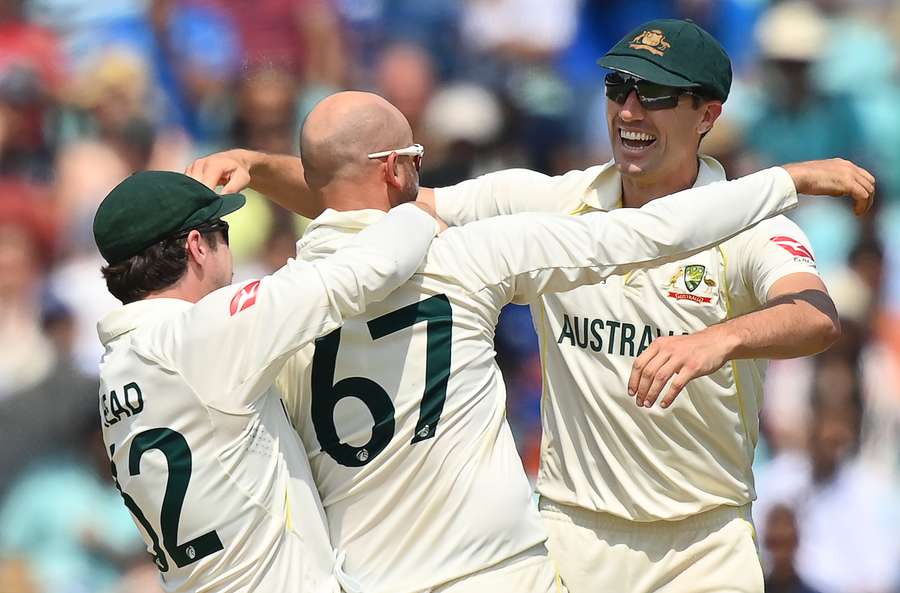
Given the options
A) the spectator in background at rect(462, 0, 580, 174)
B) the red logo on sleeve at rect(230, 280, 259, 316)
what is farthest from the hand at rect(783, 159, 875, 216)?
the spectator in background at rect(462, 0, 580, 174)

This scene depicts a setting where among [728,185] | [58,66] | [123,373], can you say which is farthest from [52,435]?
[728,185]

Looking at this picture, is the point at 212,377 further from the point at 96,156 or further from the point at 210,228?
the point at 96,156

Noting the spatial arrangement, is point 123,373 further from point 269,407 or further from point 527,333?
point 527,333

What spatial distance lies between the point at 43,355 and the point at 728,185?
192 inches

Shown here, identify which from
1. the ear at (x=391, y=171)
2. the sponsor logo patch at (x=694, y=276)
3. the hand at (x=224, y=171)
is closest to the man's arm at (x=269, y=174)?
the hand at (x=224, y=171)

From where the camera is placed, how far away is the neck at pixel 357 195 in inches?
143

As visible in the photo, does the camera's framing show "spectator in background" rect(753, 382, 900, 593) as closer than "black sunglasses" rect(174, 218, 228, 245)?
No

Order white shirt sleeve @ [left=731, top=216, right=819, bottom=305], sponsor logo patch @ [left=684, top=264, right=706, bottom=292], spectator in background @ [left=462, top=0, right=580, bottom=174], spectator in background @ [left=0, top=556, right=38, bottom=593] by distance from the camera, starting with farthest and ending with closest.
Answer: spectator in background @ [left=462, top=0, right=580, bottom=174] → spectator in background @ [left=0, top=556, right=38, bottom=593] → sponsor logo patch @ [left=684, top=264, right=706, bottom=292] → white shirt sleeve @ [left=731, top=216, right=819, bottom=305]

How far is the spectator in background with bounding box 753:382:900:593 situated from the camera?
291 inches

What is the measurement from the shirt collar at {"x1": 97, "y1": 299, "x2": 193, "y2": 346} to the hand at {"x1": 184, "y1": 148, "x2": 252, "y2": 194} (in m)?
0.71

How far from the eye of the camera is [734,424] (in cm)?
417

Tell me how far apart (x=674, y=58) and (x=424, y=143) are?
4212 mm

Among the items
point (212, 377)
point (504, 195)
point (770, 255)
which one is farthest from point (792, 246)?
point (212, 377)

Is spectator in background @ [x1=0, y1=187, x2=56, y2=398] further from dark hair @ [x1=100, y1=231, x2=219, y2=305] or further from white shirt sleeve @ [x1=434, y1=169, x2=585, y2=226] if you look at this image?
dark hair @ [x1=100, y1=231, x2=219, y2=305]
